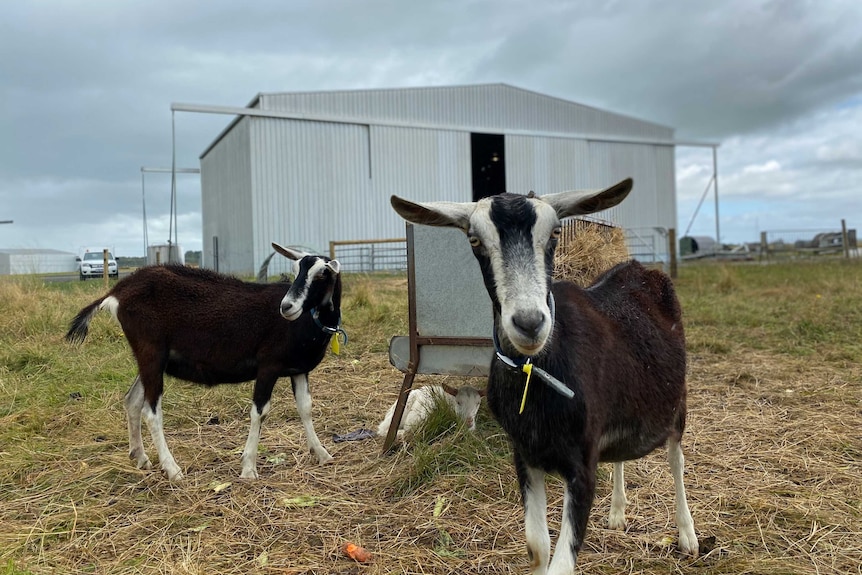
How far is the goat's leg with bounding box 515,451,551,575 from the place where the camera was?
241cm

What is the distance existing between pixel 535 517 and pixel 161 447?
3.05 m

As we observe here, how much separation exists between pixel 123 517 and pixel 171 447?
1277 millimetres

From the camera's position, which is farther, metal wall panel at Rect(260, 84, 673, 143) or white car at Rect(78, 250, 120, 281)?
metal wall panel at Rect(260, 84, 673, 143)

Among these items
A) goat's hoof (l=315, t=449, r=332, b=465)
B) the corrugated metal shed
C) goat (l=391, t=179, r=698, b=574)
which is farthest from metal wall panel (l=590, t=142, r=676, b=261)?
goat (l=391, t=179, r=698, b=574)

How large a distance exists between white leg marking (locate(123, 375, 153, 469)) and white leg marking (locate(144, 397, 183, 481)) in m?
0.17

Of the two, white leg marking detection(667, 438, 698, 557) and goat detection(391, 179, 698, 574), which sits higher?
goat detection(391, 179, 698, 574)

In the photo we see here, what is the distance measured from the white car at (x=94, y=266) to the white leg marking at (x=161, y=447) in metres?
11.5

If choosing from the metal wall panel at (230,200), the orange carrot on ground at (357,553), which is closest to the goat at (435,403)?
the orange carrot on ground at (357,553)

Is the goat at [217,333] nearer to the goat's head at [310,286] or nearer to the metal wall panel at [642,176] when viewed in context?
the goat's head at [310,286]

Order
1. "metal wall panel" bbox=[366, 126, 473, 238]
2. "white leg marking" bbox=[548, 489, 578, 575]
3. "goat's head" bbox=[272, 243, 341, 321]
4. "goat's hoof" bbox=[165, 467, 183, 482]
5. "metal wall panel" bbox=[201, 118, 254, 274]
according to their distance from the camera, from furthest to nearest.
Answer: "metal wall panel" bbox=[366, 126, 473, 238], "metal wall panel" bbox=[201, 118, 254, 274], "goat's head" bbox=[272, 243, 341, 321], "goat's hoof" bbox=[165, 467, 183, 482], "white leg marking" bbox=[548, 489, 578, 575]

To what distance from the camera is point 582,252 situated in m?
5.18

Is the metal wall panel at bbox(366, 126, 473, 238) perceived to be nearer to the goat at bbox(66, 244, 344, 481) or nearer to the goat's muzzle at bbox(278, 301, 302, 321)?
the goat at bbox(66, 244, 344, 481)

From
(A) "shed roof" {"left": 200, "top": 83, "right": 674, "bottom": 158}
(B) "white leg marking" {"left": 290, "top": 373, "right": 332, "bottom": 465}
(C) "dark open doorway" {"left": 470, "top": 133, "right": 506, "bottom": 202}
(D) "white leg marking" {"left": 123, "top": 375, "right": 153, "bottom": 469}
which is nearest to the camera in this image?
(D) "white leg marking" {"left": 123, "top": 375, "right": 153, "bottom": 469}

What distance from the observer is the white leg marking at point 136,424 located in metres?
4.37
